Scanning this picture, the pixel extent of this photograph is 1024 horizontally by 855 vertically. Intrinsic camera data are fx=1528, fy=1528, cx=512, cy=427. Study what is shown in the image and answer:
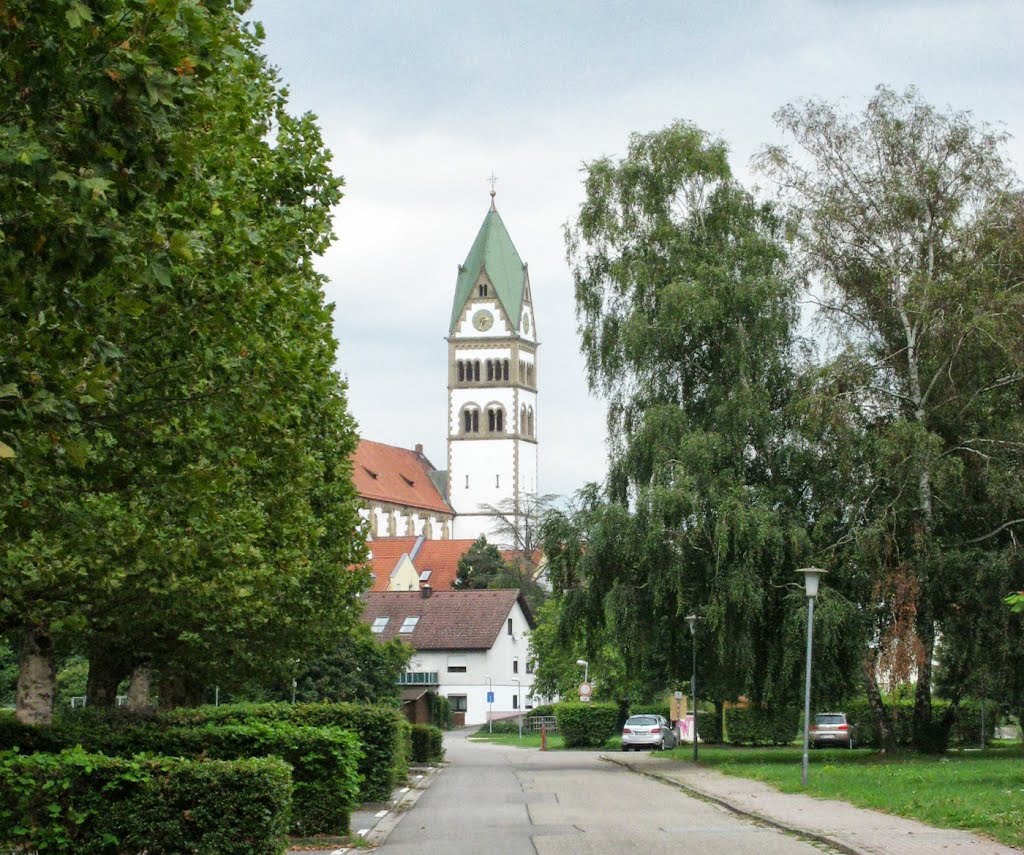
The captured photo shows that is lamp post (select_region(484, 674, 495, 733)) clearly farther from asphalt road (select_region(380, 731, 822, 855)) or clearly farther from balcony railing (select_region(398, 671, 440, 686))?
asphalt road (select_region(380, 731, 822, 855))

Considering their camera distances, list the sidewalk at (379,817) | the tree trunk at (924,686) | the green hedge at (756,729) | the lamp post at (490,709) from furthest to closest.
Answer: the lamp post at (490,709)
the green hedge at (756,729)
the tree trunk at (924,686)
the sidewalk at (379,817)

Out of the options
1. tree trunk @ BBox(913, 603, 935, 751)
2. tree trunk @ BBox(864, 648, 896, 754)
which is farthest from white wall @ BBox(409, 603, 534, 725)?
tree trunk @ BBox(913, 603, 935, 751)

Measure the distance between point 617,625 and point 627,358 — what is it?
692 cm

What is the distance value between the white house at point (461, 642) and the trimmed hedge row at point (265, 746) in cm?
6164

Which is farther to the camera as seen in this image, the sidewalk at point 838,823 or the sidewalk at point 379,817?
the sidewalk at point 379,817

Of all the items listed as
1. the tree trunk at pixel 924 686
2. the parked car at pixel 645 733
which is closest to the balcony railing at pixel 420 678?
the parked car at pixel 645 733

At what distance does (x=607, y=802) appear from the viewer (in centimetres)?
2509

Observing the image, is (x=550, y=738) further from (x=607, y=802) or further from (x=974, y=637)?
(x=607, y=802)

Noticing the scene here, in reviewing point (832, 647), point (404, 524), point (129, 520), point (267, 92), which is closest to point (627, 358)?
point (832, 647)

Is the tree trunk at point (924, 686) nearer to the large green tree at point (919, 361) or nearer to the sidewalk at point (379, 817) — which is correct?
the large green tree at point (919, 361)

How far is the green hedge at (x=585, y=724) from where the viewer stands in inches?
2314

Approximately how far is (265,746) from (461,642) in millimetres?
65436

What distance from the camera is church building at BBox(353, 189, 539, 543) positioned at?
135 m

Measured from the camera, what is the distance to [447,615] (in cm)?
8469
